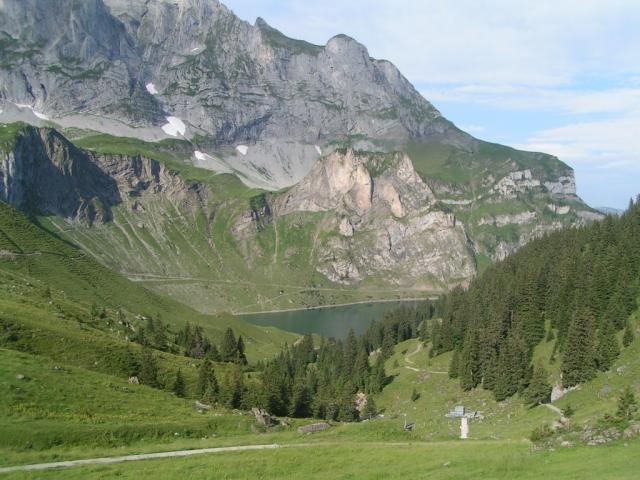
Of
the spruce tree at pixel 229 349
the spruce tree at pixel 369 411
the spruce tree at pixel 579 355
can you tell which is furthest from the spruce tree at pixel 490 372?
the spruce tree at pixel 229 349

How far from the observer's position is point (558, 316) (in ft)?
330

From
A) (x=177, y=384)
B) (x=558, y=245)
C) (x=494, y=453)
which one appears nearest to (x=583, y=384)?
(x=494, y=453)

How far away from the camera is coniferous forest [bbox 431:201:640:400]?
7838cm

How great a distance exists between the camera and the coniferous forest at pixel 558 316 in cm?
7838

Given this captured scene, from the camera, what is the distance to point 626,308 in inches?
3442

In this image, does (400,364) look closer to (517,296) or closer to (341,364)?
(341,364)

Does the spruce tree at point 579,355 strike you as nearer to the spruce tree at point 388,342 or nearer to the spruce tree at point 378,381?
the spruce tree at point 378,381

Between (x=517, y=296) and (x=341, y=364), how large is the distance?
50.7 m

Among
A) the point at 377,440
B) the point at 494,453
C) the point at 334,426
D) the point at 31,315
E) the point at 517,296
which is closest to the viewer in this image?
the point at 494,453

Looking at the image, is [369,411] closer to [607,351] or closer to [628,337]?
[607,351]

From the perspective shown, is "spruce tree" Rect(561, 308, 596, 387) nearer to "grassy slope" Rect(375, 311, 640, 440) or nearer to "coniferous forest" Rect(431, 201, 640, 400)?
"coniferous forest" Rect(431, 201, 640, 400)

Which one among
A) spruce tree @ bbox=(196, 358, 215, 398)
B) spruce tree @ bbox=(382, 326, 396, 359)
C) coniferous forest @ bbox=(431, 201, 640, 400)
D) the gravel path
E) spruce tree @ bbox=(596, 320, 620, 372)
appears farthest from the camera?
spruce tree @ bbox=(382, 326, 396, 359)

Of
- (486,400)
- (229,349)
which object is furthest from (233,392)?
(229,349)

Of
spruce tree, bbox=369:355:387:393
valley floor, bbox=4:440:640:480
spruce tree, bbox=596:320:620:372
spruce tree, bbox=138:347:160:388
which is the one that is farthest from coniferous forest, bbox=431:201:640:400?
spruce tree, bbox=138:347:160:388
